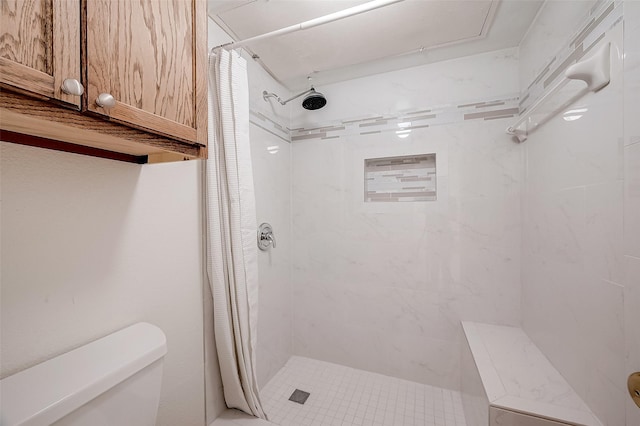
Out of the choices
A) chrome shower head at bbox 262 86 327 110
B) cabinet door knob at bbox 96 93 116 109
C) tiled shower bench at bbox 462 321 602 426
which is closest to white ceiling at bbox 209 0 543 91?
chrome shower head at bbox 262 86 327 110

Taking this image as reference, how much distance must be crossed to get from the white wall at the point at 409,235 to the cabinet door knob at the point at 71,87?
1545mm

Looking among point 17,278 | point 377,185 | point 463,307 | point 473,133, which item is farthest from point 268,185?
point 463,307

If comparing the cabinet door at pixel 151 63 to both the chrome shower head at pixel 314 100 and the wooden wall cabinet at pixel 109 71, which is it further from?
the chrome shower head at pixel 314 100

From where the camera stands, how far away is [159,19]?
2.18 feet

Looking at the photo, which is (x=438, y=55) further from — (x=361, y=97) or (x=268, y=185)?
(x=268, y=185)

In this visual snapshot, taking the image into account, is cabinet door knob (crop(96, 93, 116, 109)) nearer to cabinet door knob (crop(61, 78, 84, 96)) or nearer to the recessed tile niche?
cabinet door knob (crop(61, 78, 84, 96))

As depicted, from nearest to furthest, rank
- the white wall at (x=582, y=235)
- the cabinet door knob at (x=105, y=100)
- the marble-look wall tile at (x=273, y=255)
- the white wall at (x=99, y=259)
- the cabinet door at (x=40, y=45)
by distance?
the cabinet door at (x=40, y=45) → the cabinet door knob at (x=105, y=100) → the white wall at (x=99, y=259) → the white wall at (x=582, y=235) → the marble-look wall tile at (x=273, y=255)

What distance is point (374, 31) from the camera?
1.38 metres

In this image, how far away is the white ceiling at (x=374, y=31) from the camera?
123cm

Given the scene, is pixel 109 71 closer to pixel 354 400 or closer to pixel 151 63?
pixel 151 63

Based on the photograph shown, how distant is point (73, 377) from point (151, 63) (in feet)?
2.70

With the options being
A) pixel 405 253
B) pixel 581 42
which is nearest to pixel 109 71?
pixel 581 42

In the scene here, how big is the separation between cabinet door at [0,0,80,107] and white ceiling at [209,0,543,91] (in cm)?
92

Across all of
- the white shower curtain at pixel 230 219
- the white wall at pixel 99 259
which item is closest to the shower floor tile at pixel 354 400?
the white shower curtain at pixel 230 219
